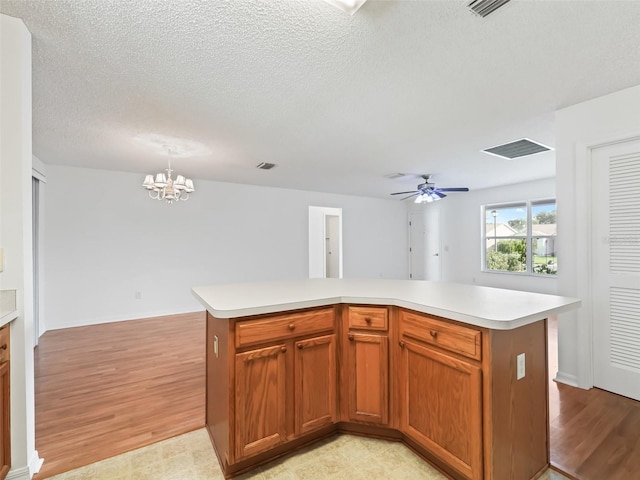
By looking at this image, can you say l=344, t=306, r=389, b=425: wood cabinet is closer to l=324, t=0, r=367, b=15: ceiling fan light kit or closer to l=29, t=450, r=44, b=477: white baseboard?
l=324, t=0, r=367, b=15: ceiling fan light kit

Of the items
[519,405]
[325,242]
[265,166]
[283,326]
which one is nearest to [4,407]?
[283,326]

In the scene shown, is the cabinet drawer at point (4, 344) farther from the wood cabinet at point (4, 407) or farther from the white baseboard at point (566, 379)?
the white baseboard at point (566, 379)

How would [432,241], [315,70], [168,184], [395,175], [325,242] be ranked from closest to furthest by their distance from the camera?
[315,70], [168,184], [395,175], [325,242], [432,241]

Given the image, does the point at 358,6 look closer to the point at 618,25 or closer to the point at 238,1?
the point at 238,1

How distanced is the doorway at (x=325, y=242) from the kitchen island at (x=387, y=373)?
191 inches

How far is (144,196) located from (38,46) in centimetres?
351

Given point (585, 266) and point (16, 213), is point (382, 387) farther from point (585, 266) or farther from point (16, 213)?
point (16, 213)

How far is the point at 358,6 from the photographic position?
141cm

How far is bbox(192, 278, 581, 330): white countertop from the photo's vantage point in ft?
4.50

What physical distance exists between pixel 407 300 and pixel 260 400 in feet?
3.18

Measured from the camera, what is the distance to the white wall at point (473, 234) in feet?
19.0

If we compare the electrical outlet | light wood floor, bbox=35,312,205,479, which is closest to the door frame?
the electrical outlet

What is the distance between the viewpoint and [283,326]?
1.65 m

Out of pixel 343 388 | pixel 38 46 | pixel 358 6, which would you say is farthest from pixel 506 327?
pixel 38 46
